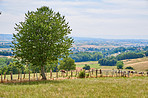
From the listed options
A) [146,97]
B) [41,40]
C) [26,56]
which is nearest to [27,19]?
[41,40]

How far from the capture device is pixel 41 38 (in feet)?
128

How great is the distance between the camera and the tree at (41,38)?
37625 millimetres

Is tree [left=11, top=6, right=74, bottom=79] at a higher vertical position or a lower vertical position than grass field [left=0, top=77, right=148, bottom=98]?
higher

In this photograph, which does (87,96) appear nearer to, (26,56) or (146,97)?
(146,97)

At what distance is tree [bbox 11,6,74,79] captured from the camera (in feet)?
123

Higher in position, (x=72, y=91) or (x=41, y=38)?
(x=41, y=38)

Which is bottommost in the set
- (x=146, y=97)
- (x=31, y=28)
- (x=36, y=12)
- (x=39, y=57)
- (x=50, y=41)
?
(x=146, y=97)

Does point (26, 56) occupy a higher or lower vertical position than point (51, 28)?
lower

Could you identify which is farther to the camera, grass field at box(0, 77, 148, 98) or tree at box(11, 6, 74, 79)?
tree at box(11, 6, 74, 79)

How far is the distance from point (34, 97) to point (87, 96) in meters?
5.45

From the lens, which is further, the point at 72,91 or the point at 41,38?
the point at 41,38

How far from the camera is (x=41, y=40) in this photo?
38875 millimetres

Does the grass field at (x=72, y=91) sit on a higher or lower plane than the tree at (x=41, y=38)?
lower

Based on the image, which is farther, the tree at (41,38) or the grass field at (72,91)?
the tree at (41,38)
